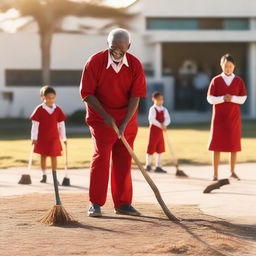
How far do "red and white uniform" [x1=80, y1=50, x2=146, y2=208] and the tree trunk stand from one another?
69.3 ft

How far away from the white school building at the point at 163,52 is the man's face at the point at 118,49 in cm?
2190

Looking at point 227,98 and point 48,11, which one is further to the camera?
point 48,11

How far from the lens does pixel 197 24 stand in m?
32.6

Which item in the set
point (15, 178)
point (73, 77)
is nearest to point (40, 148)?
point (15, 178)

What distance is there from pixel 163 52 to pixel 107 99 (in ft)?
88.4

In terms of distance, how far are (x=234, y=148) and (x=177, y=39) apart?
71.0 feet

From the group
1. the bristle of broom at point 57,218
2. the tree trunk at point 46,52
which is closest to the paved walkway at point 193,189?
the bristle of broom at point 57,218

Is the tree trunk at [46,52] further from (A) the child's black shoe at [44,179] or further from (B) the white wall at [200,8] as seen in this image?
(A) the child's black shoe at [44,179]

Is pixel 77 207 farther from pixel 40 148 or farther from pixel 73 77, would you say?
pixel 73 77

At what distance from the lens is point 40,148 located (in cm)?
1063

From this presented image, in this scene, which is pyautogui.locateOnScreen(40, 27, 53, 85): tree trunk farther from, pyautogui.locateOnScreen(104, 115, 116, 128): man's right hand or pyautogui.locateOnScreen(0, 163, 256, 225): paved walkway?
pyautogui.locateOnScreen(104, 115, 116, 128): man's right hand

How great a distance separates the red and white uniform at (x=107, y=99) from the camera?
727cm

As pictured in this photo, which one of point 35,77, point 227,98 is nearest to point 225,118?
point 227,98

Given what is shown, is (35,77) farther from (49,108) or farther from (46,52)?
(49,108)
